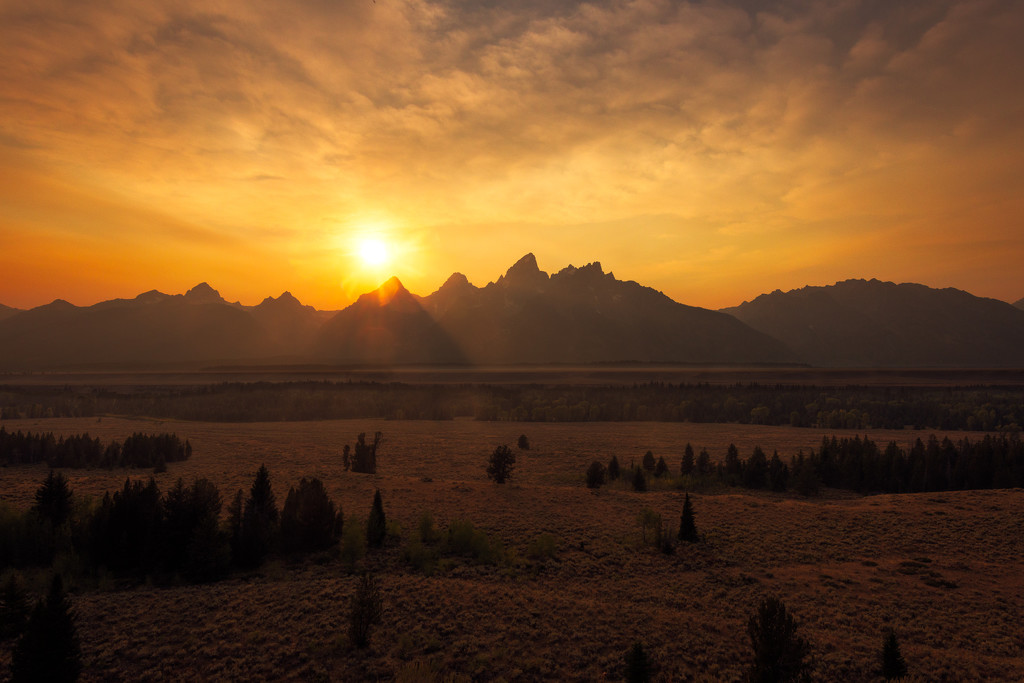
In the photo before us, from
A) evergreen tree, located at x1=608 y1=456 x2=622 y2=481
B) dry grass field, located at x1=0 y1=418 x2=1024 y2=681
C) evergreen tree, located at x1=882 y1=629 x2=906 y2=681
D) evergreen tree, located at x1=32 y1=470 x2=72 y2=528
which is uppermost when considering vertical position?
evergreen tree, located at x1=32 y1=470 x2=72 y2=528

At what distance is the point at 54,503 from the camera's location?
1460 inches

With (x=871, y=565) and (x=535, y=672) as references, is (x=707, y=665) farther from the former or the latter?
(x=871, y=565)

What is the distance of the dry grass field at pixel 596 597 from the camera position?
2155 centimetres

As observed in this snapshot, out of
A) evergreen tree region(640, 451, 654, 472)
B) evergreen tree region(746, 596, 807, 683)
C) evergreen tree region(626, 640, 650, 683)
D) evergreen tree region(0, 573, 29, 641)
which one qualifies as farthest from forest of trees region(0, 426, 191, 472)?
evergreen tree region(746, 596, 807, 683)

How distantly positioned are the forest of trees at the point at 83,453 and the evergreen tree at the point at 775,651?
73268mm

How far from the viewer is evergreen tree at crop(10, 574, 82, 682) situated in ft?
59.5

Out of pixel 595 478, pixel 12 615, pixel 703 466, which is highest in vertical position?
pixel 12 615

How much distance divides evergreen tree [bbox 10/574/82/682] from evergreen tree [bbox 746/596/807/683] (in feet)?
87.7

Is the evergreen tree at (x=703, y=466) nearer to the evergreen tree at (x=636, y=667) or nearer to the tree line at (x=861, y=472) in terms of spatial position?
the tree line at (x=861, y=472)

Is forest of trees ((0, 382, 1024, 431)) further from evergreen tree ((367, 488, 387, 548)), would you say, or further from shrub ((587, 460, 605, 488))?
evergreen tree ((367, 488, 387, 548))

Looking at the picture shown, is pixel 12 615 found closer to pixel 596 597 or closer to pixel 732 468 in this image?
pixel 596 597

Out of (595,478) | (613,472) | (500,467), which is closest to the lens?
(595,478)

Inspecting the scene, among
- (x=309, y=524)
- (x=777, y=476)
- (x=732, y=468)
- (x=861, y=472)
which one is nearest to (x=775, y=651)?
(x=309, y=524)

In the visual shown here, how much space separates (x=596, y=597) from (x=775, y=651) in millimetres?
11223
